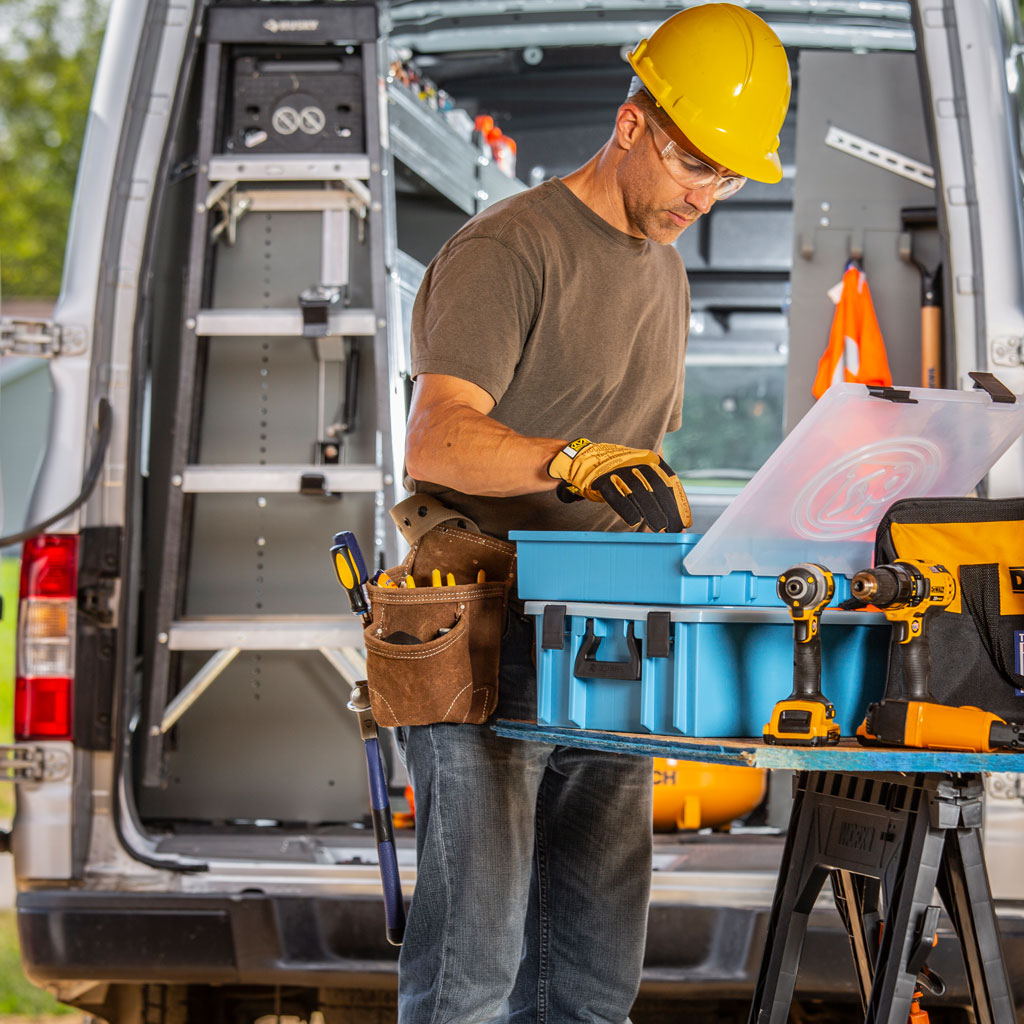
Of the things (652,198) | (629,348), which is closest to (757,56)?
(652,198)

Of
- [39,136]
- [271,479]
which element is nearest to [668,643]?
[271,479]

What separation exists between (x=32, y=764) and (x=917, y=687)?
1978mm

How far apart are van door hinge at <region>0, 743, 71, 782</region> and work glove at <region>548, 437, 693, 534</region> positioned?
1533 mm

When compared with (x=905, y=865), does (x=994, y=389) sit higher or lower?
higher

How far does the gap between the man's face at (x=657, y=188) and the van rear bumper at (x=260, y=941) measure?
4.66 feet

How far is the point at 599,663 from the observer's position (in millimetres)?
1995

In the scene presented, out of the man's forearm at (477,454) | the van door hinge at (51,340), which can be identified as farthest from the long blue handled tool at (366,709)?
the van door hinge at (51,340)

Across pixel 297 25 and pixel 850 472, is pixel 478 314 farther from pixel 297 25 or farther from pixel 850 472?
pixel 297 25

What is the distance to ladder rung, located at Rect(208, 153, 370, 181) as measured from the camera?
330 cm

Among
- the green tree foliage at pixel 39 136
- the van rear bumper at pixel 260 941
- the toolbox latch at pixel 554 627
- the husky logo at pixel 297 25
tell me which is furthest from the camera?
the green tree foliage at pixel 39 136

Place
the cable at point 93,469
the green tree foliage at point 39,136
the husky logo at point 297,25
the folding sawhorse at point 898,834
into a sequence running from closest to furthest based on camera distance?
the folding sawhorse at point 898,834 → the cable at point 93,469 → the husky logo at point 297,25 → the green tree foliage at point 39,136

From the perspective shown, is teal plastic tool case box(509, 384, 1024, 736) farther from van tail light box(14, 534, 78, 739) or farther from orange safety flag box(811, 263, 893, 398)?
orange safety flag box(811, 263, 893, 398)

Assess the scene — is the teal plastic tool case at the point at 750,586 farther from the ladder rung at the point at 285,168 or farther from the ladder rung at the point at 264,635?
the ladder rung at the point at 285,168

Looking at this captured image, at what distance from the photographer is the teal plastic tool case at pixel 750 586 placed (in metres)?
1.82
